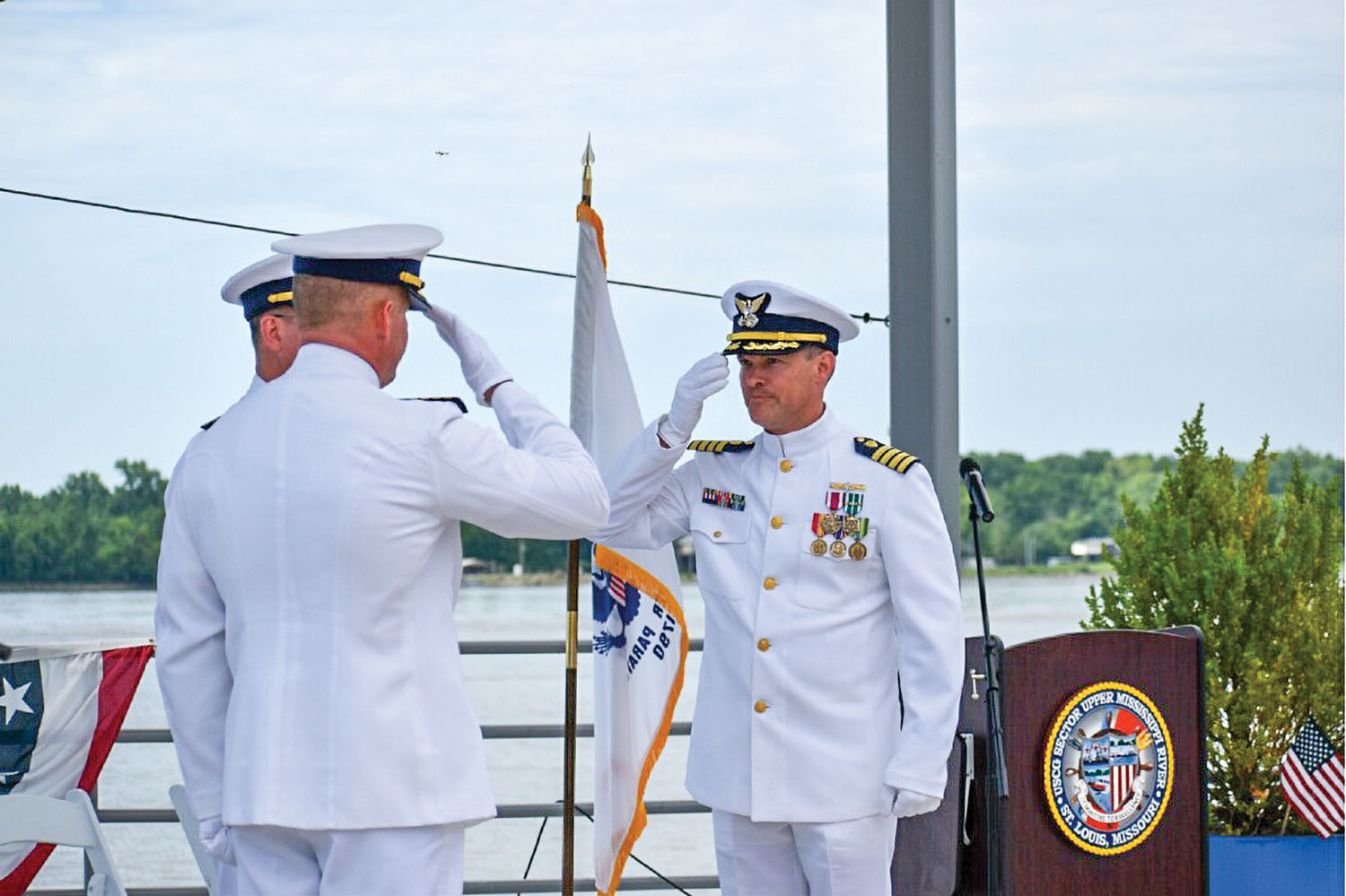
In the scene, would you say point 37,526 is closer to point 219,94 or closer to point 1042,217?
A: point 219,94

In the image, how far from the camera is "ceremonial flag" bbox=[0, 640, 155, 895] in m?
3.40

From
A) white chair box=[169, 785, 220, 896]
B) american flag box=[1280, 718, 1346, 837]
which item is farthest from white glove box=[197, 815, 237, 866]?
american flag box=[1280, 718, 1346, 837]

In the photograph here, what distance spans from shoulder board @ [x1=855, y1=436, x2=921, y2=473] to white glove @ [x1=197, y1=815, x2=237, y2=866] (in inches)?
49.2

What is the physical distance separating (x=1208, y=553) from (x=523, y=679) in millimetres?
9474

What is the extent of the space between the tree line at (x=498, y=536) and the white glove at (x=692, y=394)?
0.94m

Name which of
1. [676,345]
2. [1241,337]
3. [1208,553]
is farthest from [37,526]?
[1241,337]

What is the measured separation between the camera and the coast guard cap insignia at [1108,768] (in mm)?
3641

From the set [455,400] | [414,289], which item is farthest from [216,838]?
[414,289]

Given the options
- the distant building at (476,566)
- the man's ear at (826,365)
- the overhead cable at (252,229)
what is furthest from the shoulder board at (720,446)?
the distant building at (476,566)

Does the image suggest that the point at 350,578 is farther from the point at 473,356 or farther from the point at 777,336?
the point at 777,336

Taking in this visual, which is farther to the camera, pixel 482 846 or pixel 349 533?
pixel 482 846

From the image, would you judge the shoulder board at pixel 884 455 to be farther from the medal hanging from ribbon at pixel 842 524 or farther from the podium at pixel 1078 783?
the podium at pixel 1078 783

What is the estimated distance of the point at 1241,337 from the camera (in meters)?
14.3

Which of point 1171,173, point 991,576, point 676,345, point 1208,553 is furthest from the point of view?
point 1171,173
